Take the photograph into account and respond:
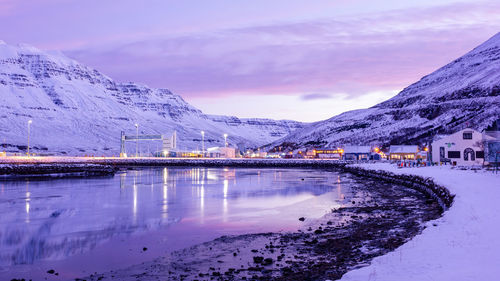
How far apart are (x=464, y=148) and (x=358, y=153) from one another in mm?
86783

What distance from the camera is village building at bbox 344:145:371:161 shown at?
540 ft

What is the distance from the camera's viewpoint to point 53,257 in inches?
746

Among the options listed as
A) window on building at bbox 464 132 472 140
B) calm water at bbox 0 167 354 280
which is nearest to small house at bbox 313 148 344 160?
window on building at bbox 464 132 472 140

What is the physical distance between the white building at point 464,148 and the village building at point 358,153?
3244 inches

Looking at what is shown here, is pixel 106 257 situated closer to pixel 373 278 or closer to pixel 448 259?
pixel 373 278

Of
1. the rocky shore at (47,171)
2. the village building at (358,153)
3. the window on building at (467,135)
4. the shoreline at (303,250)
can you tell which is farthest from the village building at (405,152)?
the shoreline at (303,250)

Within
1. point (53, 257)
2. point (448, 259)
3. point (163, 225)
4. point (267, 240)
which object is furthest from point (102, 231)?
point (448, 259)

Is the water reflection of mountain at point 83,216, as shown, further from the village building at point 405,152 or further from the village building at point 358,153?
the village building at point 358,153

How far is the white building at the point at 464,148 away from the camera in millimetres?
76875

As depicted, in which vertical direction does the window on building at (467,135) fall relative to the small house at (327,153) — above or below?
above

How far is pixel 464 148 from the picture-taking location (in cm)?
7844

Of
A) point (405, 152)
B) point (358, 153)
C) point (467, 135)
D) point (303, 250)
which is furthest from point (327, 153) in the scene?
point (303, 250)

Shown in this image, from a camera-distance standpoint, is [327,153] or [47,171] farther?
[327,153]

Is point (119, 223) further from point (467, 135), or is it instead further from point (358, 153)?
point (358, 153)
